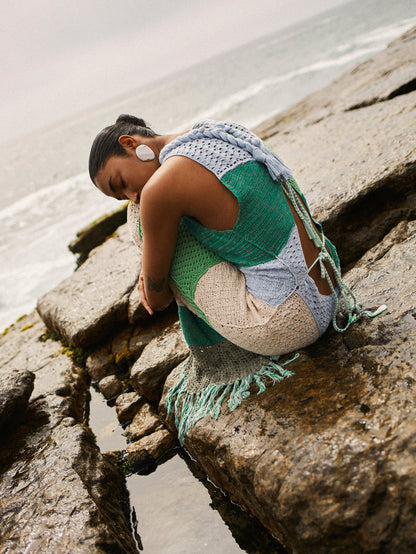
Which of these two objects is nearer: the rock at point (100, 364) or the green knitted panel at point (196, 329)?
the green knitted panel at point (196, 329)

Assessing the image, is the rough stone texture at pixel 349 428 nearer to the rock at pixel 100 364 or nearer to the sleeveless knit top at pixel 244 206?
the sleeveless knit top at pixel 244 206

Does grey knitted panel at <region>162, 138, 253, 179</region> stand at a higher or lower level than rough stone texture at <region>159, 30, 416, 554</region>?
higher

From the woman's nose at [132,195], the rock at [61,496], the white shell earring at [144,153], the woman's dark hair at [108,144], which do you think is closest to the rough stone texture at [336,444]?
the rock at [61,496]

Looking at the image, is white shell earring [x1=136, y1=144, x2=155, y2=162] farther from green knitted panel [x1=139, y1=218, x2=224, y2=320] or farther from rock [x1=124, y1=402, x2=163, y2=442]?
rock [x1=124, y1=402, x2=163, y2=442]

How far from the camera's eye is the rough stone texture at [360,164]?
11.3 feet

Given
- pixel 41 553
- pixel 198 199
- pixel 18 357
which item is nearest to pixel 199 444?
pixel 41 553

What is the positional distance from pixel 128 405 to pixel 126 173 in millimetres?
1952

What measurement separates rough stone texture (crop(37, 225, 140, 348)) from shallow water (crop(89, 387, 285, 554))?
5.68ft

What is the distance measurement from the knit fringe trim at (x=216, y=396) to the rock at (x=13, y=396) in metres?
1.21

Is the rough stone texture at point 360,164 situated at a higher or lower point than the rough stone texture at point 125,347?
higher

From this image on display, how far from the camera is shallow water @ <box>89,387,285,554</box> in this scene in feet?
6.88

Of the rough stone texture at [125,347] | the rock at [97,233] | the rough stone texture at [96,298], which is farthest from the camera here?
the rock at [97,233]

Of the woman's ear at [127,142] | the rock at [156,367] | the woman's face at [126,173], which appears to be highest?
the woman's ear at [127,142]

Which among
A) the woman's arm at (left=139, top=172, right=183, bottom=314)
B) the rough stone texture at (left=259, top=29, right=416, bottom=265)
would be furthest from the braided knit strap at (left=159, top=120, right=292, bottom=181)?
the rough stone texture at (left=259, top=29, right=416, bottom=265)
